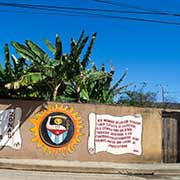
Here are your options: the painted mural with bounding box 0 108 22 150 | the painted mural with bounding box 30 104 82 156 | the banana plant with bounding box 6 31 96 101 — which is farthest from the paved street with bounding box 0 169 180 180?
the banana plant with bounding box 6 31 96 101

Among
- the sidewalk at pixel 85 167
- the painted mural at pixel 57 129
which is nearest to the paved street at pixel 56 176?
the sidewalk at pixel 85 167

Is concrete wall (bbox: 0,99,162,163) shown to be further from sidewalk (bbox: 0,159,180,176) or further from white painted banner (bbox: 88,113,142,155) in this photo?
sidewalk (bbox: 0,159,180,176)

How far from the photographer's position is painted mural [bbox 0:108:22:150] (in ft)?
59.2

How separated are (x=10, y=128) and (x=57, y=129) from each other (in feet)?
6.03

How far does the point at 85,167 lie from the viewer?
54.3 feet

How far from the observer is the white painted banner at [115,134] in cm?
1873

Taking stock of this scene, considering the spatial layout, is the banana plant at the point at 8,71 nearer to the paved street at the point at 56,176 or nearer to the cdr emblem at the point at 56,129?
the cdr emblem at the point at 56,129

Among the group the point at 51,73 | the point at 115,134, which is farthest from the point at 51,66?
the point at 115,134

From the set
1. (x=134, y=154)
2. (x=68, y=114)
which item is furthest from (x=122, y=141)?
(x=68, y=114)

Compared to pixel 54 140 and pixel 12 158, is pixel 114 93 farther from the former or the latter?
pixel 12 158

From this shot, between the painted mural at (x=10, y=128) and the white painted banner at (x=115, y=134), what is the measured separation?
2.85 m

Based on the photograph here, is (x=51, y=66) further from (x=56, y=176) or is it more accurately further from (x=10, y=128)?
(x=56, y=176)

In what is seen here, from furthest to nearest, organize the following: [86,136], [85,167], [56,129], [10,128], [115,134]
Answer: [115,134], [86,136], [56,129], [10,128], [85,167]

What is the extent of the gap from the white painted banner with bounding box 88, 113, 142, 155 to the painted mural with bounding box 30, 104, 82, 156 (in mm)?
611
